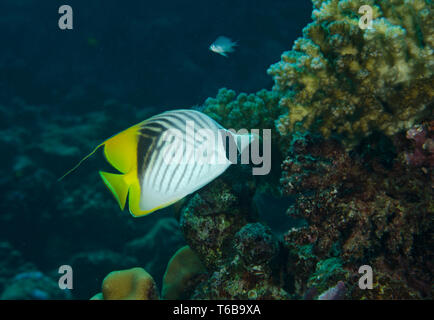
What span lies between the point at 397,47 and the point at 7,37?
10759 millimetres

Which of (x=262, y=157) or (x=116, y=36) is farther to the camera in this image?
(x=116, y=36)

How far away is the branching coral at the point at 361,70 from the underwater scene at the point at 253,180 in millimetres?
12

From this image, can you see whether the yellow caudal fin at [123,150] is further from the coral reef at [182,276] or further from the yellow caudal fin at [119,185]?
the coral reef at [182,276]

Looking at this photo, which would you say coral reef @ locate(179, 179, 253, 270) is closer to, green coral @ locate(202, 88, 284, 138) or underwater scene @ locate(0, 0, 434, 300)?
underwater scene @ locate(0, 0, 434, 300)

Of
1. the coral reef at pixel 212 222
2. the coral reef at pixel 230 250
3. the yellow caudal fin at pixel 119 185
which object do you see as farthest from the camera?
the coral reef at pixel 212 222

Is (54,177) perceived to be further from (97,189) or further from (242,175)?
(242,175)

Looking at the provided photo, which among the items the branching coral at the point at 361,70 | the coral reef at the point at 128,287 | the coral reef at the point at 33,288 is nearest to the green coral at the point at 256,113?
the branching coral at the point at 361,70

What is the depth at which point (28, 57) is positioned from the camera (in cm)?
876

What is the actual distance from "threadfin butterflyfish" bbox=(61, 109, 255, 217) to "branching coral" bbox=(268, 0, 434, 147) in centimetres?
166

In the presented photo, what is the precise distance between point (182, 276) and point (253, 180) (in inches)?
59.2

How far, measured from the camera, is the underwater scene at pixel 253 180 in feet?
4.94

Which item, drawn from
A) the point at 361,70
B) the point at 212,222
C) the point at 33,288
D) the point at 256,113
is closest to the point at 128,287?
the point at 212,222

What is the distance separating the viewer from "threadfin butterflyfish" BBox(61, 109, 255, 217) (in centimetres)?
124
